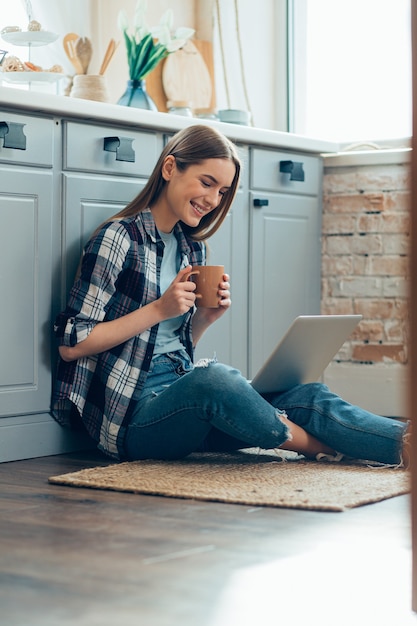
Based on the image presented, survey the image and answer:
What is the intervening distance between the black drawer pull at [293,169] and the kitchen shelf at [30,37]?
2.46 feet

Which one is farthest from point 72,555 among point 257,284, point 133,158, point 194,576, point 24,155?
point 257,284

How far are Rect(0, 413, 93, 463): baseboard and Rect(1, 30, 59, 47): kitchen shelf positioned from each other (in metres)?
1.15

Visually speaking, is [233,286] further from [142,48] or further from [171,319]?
[142,48]

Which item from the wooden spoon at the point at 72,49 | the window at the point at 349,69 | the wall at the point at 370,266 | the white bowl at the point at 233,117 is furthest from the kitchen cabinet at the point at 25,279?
the window at the point at 349,69

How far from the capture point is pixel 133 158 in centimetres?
268

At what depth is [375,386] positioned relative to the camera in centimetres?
342

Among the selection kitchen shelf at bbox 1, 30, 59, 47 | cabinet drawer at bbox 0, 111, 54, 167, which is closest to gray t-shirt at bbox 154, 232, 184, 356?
cabinet drawer at bbox 0, 111, 54, 167

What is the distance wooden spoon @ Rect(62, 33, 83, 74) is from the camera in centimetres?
328

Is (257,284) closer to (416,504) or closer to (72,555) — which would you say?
(72,555)

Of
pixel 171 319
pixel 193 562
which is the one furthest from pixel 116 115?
pixel 193 562

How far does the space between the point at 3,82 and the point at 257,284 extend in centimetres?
92

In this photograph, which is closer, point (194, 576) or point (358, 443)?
point (194, 576)

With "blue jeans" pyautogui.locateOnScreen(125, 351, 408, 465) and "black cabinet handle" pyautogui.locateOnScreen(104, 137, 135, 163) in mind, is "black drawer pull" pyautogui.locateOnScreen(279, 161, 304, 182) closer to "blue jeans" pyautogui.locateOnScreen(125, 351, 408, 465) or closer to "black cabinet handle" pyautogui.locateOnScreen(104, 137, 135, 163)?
"black cabinet handle" pyautogui.locateOnScreen(104, 137, 135, 163)

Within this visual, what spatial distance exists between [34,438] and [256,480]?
629mm
